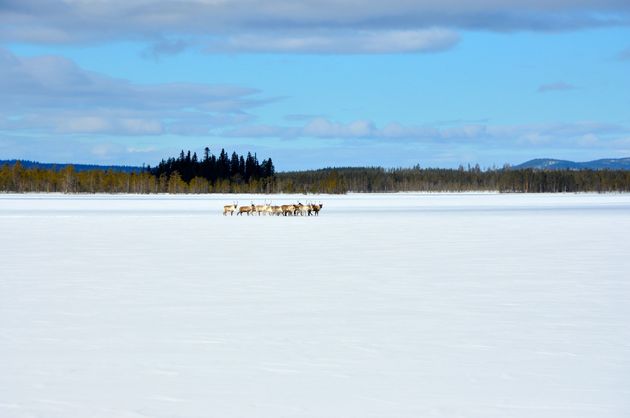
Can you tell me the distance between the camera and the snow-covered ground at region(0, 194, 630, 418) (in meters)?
7.24

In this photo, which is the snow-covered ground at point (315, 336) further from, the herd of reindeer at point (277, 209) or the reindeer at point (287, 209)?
the reindeer at point (287, 209)

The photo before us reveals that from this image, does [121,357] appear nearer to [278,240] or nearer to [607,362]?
[607,362]

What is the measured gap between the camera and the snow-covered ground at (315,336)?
7242mm

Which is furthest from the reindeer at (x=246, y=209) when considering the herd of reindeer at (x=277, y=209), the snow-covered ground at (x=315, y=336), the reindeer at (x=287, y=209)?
the snow-covered ground at (x=315, y=336)

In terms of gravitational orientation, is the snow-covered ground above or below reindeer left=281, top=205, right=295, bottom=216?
below

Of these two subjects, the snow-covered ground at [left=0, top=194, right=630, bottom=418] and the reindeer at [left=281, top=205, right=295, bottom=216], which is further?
the reindeer at [left=281, top=205, right=295, bottom=216]

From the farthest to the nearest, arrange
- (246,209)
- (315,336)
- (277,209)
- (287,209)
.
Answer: (277,209) → (246,209) → (287,209) → (315,336)

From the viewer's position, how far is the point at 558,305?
1266cm

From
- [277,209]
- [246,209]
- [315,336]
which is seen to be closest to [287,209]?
[277,209]

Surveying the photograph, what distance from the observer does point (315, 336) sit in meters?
10.2

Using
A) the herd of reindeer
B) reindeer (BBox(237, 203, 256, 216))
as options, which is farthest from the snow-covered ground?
reindeer (BBox(237, 203, 256, 216))

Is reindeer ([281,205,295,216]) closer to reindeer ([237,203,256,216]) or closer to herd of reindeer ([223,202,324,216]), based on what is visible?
herd of reindeer ([223,202,324,216])

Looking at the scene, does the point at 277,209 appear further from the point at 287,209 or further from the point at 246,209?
the point at 246,209

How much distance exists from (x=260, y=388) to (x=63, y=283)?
886cm
